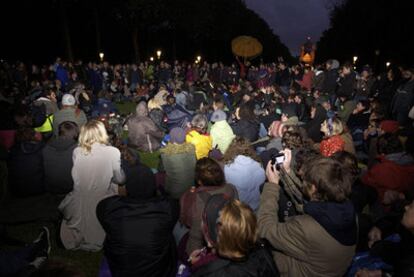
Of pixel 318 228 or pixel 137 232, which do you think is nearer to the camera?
pixel 318 228

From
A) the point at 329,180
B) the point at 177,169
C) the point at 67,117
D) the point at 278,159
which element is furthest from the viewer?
the point at 67,117

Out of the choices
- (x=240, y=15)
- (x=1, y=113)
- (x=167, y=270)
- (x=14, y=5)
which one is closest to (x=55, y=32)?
(x=14, y=5)

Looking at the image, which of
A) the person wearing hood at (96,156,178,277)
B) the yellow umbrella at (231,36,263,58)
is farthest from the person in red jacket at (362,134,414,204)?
the yellow umbrella at (231,36,263,58)

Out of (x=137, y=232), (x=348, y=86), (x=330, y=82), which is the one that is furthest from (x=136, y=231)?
(x=330, y=82)

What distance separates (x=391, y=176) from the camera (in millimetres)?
4695

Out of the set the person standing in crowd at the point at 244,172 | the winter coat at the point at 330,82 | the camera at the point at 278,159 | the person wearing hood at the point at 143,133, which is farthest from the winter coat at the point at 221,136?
the winter coat at the point at 330,82

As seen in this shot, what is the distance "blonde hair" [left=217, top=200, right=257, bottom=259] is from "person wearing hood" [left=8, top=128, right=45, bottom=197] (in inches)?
170

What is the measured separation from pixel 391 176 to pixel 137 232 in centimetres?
333

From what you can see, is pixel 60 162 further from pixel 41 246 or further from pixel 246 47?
pixel 246 47

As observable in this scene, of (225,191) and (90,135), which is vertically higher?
(90,135)

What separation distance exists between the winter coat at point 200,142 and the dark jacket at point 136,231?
384 cm

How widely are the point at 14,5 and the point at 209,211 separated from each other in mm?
27918

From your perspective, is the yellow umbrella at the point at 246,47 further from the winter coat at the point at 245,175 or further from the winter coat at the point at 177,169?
the winter coat at the point at 245,175

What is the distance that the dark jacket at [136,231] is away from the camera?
331 centimetres
